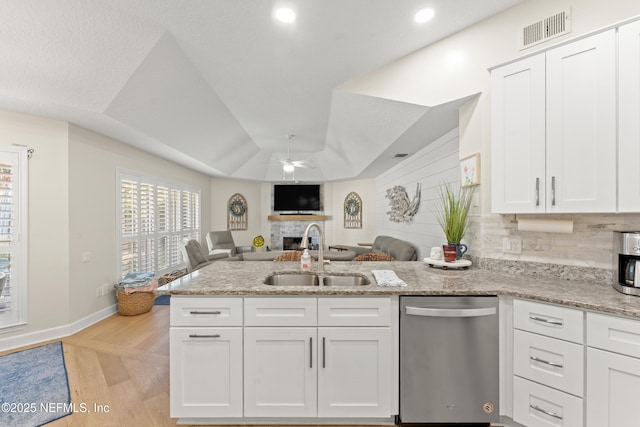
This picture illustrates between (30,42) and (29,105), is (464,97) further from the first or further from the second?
(29,105)

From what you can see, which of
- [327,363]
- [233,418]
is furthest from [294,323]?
[233,418]

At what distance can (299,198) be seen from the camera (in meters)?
8.12

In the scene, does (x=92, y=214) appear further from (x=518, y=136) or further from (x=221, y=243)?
(x=518, y=136)

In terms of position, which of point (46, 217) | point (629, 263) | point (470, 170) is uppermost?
point (470, 170)

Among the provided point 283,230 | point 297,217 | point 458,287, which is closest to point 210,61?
point 458,287

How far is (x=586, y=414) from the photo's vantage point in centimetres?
147

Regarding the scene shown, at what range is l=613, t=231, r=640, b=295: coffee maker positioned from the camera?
1.57m

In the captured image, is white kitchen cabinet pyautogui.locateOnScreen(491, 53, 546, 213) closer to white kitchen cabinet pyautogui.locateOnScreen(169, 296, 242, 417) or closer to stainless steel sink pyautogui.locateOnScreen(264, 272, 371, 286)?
stainless steel sink pyautogui.locateOnScreen(264, 272, 371, 286)

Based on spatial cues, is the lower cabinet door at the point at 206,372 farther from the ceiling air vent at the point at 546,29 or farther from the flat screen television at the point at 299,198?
the flat screen television at the point at 299,198

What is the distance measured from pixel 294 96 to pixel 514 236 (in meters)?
2.82

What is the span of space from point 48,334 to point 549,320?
15.4 feet

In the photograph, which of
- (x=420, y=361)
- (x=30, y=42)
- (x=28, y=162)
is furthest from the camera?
(x=28, y=162)

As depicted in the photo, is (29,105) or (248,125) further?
(248,125)

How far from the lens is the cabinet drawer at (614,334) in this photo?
4.43 ft
